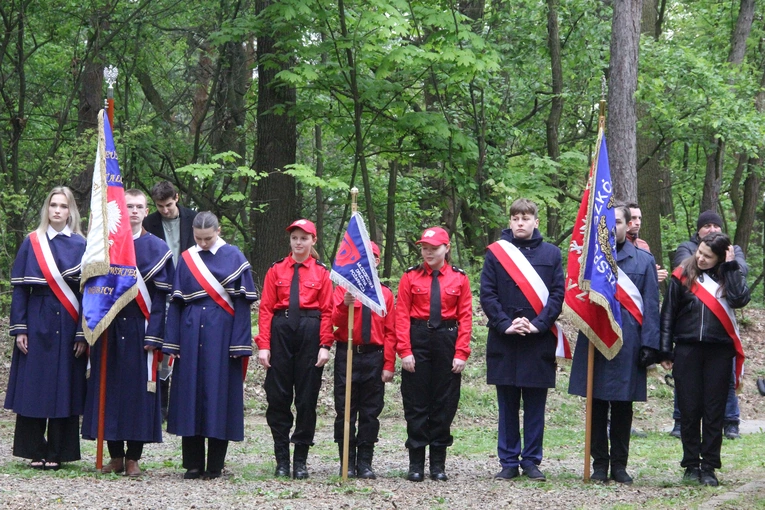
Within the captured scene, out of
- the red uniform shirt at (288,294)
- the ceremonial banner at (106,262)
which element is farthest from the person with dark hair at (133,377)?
the red uniform shirt at (288,294)

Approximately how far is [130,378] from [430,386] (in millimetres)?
2403

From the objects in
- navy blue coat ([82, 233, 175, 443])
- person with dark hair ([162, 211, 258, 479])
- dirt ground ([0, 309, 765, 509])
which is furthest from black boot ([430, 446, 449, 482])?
navy blue coat ([82, 233, 175, 443])

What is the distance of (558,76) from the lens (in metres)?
17.2

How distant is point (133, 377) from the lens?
757 centimetres

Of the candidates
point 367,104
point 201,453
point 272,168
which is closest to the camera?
point 201,453

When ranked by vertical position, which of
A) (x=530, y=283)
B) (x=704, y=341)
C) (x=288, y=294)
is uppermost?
(x=530, y=283)

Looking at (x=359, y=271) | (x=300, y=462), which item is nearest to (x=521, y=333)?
(x=359, y=271)

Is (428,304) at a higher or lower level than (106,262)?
lower

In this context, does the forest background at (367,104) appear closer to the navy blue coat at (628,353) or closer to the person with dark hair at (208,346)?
the navy blue coat at (628,353)

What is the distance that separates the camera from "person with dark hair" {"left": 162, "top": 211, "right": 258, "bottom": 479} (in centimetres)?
739

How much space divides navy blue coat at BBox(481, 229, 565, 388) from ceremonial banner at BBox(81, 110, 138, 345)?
2.88 meters

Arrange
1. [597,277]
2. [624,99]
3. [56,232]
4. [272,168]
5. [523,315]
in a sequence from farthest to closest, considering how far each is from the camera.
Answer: [272,168] < [624,99] < [56,232] < [523,315] < [597,277]

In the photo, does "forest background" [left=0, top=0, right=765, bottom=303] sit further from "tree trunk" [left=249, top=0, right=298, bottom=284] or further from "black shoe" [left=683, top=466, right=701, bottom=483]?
"black shoe" [left=683, top=466, right=701, bottom=483]

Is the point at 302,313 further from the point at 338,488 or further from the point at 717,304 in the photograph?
the point at 717,304
